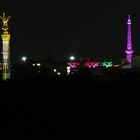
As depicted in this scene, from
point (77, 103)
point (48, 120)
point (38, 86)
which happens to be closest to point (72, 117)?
→ point (48, 120)

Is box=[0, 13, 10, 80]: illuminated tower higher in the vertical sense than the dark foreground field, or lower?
higher

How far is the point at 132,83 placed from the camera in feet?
61.5

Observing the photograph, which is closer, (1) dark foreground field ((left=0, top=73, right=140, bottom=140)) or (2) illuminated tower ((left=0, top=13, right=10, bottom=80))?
(1) dark foreground field ((left=0, top=73, right=140, bottom=140))

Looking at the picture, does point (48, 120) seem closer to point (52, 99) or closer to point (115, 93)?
point (52, 99)

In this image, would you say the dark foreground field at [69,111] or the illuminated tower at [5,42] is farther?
the illuminated tower at [5,42]

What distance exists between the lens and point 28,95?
16516 millimetres

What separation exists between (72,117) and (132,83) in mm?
6479

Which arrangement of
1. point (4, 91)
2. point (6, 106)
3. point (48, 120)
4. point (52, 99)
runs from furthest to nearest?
1. point (4, 91)
2. point (52, 99)
3. point (6, 106)
4. point (48, 120)

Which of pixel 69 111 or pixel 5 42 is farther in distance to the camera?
pixel 5 42

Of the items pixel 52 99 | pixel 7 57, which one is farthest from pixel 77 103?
pixel 7 57

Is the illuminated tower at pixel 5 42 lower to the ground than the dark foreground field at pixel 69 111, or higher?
higher

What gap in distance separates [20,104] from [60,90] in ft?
9.97

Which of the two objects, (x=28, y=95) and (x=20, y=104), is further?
(x=28, y=95)

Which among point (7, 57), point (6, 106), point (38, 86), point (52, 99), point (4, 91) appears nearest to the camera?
point (6, 106)
